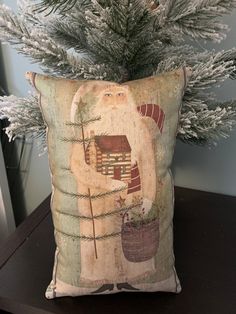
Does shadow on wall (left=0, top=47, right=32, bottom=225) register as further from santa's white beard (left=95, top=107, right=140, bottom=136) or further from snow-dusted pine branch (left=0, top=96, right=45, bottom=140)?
santa's white beard (left=95, top=107, right=140, bottom=136)

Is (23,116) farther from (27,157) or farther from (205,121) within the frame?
(27,157)

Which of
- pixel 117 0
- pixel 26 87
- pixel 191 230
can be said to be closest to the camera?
pixel 117 0

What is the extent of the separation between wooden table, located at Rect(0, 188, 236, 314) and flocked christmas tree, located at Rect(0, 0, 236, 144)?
0.77 ft

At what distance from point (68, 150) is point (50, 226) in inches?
13.4

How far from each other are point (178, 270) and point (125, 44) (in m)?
0.42

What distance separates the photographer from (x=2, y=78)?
1.03 m

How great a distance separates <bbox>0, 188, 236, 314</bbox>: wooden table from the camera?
63cm

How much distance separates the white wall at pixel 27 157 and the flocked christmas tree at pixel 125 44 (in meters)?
0.31

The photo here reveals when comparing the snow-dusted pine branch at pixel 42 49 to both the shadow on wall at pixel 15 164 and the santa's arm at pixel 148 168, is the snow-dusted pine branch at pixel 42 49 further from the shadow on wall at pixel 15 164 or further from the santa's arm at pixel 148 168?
the shadow on wall at pixel 15 164

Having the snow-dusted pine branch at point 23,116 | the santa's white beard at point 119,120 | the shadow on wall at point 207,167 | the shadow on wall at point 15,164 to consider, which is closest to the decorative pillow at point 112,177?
the santa's white beard at point 119,120

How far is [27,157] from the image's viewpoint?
44.8 inches

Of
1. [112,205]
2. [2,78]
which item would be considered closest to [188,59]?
[112,205]

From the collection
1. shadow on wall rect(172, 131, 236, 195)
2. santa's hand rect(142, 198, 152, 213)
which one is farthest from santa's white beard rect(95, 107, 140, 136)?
shadow on wall rect(172, 131, 236, 195)

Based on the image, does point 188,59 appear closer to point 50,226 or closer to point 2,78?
point 50,226
